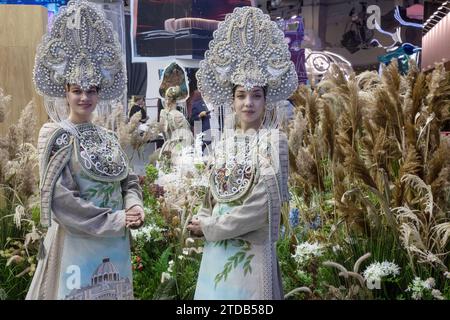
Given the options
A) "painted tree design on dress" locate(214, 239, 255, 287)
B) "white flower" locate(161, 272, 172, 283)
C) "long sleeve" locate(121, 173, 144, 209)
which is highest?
"long sleeve" locate(121, 173, 144, 209)

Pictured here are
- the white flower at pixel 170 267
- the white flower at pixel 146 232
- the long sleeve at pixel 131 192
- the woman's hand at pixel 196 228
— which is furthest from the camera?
the white flower at pixel 146 232

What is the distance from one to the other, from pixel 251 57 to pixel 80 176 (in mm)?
819

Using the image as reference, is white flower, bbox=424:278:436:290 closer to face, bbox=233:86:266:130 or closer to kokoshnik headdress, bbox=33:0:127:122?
face, bbox=233:86:266:130

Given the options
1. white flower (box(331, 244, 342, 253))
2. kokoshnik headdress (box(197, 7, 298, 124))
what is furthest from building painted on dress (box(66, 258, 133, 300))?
white flower (box(331, 244, 342, 253))

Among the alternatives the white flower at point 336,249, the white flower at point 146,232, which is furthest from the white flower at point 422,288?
the white flower at point 146,232

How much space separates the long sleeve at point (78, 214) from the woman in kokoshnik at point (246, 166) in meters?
0.32

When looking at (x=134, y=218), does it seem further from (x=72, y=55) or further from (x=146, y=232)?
(x=146, y=232)

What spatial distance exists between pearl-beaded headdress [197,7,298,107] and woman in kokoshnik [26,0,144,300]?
19.1 inches

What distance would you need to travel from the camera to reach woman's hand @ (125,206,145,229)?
2521mm

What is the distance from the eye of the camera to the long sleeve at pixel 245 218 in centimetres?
239

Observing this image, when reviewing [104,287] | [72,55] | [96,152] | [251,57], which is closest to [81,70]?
[72,55]

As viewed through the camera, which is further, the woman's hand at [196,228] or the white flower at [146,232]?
the white flower at [146,232]

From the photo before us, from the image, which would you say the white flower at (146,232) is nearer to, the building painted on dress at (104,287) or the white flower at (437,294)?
the building painted on dress at (104,287)

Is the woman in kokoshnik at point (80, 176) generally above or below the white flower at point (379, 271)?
above
